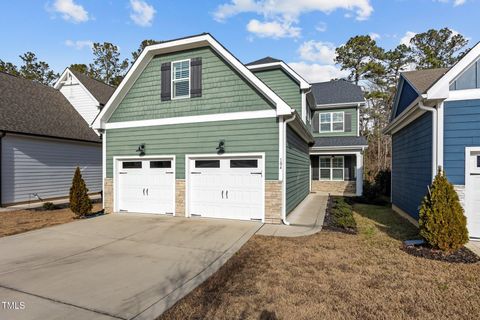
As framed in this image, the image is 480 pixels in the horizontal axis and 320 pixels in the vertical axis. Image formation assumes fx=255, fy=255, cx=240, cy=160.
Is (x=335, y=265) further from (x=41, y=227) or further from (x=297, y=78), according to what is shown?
(x=297, y=78)

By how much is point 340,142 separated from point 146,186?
39.4ft

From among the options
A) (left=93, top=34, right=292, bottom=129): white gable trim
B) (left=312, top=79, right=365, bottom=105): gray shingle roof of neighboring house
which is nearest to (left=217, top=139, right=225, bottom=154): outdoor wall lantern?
(left=93, top=34, right=292, bottom=129): white gable trim

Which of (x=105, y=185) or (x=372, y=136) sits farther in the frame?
(x=372, y=136)

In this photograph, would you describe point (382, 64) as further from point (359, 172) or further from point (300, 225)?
point (300, 225)

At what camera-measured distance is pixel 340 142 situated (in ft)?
53.1

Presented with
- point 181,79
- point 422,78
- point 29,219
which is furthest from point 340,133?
point 29,219

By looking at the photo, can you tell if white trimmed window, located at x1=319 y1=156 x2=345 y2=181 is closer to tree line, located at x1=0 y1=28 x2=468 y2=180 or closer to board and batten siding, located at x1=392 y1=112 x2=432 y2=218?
board and batten siding, located at x1=392 y1=112 x2=432 y2=218

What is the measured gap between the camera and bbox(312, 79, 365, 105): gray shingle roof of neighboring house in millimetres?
17328

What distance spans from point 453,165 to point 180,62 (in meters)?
9.05

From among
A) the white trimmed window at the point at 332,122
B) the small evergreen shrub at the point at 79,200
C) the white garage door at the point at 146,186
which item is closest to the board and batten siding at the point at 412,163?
the white trimmed window at the point at 332,122

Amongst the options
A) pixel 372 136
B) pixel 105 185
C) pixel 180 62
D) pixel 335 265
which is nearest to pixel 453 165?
pixel 335 265

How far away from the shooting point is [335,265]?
4.83m

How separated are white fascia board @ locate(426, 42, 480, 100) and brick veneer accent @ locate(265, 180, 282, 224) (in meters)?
4.64

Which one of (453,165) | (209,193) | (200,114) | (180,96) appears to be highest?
(180,96)
